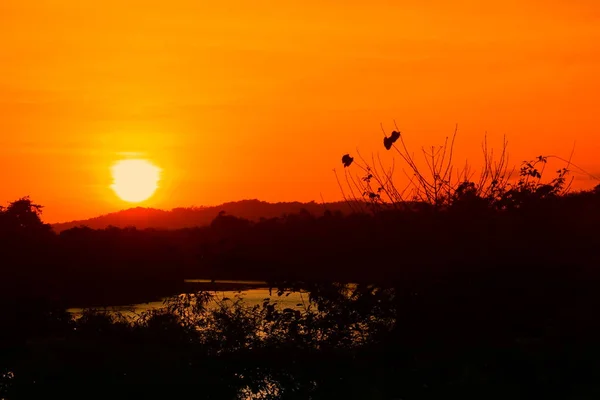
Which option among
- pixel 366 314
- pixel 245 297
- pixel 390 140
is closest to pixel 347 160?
pixel 390 140

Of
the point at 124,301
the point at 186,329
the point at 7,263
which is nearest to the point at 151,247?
the point at 124,301

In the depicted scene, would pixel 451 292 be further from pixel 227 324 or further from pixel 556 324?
pixel 227 324

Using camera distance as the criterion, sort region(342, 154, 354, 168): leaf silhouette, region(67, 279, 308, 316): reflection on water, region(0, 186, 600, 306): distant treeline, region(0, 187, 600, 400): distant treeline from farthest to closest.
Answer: region(67, 279, 308, 316): reflection on water
region(342, 154, 354, 168): leaf silhouette
region(0, 186, 600, 306): distant treeline
region(0, 187, 600, 400): distant treeline

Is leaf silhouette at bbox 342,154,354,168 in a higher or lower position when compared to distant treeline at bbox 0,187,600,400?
higher

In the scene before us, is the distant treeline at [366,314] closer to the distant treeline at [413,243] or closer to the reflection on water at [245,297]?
the distant treeline at [413,243]

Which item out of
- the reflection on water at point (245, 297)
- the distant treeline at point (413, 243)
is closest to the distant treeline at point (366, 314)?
the distant treeline at point (413, 243)

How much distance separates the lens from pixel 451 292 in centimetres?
1620

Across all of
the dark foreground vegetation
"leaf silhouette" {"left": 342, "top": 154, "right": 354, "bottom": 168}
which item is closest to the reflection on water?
the dark foreground vegetation

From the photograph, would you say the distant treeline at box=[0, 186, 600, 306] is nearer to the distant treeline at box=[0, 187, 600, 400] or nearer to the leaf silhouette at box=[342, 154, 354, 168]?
the distant treeline at box=[0, 187, 600, 400]

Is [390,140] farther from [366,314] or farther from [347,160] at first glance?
[366,314]

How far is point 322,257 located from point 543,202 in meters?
4.55

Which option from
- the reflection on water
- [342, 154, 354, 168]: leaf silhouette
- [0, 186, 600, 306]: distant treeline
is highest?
[342, 154, 354, 168]: leaf silhouette

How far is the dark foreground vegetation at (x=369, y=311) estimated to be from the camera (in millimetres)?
15719

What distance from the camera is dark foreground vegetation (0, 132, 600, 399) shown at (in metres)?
15.7
